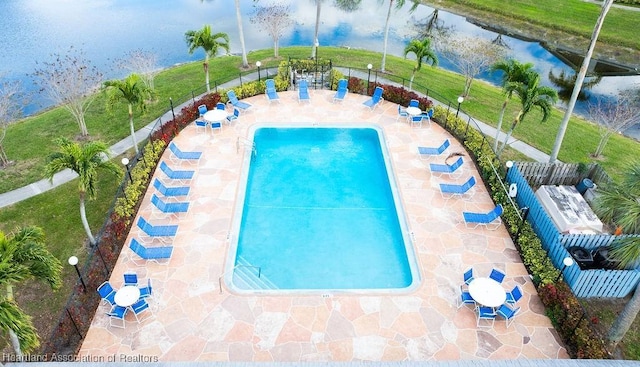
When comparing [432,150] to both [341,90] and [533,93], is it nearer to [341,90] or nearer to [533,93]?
[533,93]

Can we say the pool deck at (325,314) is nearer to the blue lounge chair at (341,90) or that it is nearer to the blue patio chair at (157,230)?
the blue patio chair at (157,230)

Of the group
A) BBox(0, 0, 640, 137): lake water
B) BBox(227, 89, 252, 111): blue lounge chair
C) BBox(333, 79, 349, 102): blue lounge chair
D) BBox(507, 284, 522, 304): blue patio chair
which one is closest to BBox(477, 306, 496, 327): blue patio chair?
BBox(507, 284, 522, 304): blue patio chair

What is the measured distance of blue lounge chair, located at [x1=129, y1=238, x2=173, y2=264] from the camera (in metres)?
14.9

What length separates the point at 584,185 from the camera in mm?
18625

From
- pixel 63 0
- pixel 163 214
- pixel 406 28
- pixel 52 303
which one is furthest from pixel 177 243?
pixel 63 0

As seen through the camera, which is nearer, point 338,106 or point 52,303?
point 52,303

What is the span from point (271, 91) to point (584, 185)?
15572mm

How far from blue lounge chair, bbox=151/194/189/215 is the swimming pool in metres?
1.96

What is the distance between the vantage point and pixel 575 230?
16578mm

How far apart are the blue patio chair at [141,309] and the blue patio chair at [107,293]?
2.15 feet

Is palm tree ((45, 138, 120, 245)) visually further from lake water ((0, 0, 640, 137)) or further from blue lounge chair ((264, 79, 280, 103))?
lake water ((0, 0, 640, 137))

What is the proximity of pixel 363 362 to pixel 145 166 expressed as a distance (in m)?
12.2

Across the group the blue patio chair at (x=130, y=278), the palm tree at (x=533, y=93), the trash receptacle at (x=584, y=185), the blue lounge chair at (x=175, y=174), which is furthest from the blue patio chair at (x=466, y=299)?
the blue lounge chair at (x=175, y=174)

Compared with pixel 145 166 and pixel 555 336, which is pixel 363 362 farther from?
pixel 145 166
